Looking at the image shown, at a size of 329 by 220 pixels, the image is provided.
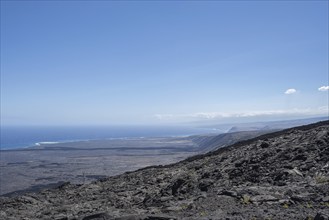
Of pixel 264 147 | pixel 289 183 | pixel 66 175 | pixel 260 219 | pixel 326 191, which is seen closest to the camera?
pixel 260 219

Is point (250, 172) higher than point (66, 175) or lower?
higher

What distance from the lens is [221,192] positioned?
14.7m

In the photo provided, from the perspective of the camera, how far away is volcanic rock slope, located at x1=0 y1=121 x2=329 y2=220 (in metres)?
11.7

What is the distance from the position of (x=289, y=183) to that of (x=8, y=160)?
128 metres

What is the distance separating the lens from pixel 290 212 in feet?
34.4

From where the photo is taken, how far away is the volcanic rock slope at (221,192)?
11734mm

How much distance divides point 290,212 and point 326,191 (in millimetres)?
2844

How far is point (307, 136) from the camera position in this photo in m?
22.9

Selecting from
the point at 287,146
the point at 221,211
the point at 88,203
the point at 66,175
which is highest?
the point at 287,146

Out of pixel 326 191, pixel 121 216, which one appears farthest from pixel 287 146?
pixel 121 216

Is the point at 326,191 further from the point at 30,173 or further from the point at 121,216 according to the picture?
the point at 30,173

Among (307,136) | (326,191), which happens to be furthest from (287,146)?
(326,191)

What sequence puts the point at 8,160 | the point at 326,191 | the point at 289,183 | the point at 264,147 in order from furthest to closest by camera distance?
1. the point at 8,160
2. the point at 264,147
3. the point at 289,183
4. the point at 326,191

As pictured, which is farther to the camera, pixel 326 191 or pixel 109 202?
pixel 109 202
